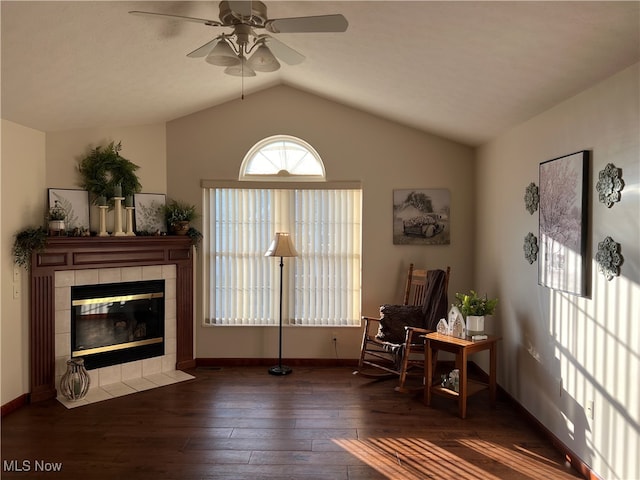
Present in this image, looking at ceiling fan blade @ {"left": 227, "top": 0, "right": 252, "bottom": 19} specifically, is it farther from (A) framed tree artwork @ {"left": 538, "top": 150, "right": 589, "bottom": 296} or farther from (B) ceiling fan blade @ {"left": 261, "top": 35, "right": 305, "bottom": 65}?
(A) framed tree artwork @ {"left": 538, "top": 150, "right": 589, "bottom": 296}

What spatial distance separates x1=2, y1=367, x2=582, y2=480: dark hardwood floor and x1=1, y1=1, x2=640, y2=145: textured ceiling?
8.20ft

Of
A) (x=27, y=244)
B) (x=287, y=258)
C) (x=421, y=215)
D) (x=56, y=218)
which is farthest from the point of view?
(x=287, y=258)

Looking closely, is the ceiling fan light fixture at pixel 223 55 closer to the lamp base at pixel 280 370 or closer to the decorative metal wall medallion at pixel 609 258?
the decorative metal wall medallion at pixel 609 258

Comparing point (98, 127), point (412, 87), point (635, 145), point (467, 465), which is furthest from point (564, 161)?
point (98, 127)

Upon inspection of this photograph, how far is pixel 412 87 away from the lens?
12.7ft

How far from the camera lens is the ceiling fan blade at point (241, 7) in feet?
8.20

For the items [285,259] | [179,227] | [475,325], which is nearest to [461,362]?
[475,325]

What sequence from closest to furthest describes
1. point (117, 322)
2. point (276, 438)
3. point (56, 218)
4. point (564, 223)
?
point (564, 223), point (276, 438), point (56, 218), point (117, 322)

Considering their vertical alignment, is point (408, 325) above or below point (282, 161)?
below

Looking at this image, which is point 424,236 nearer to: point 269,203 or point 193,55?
point 269,203

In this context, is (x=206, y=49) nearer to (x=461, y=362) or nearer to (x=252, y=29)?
(x=252, y=29)

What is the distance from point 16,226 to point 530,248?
4.34 meters

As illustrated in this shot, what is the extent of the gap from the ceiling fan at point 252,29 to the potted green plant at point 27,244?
2383 millimetres

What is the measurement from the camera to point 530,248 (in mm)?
3705
